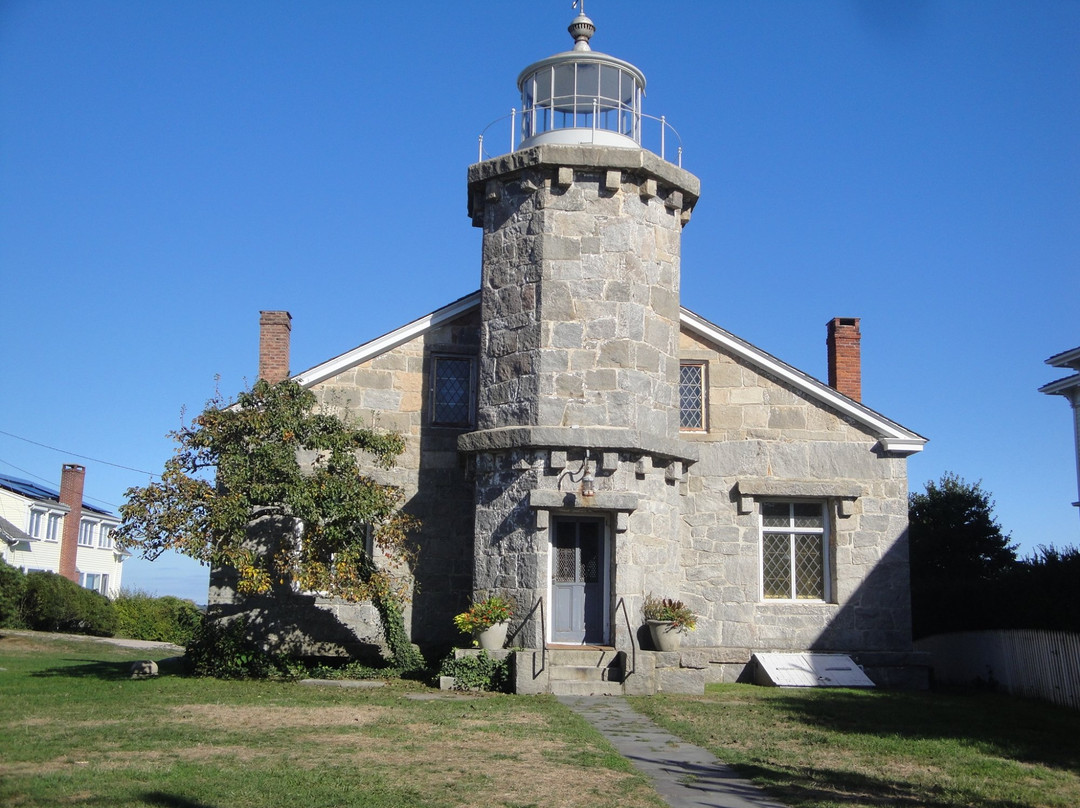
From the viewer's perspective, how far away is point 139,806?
657cm

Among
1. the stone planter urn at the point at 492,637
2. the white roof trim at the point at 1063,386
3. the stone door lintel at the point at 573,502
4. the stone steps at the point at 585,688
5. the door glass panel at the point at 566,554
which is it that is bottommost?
the stone steps at the point at 585,688

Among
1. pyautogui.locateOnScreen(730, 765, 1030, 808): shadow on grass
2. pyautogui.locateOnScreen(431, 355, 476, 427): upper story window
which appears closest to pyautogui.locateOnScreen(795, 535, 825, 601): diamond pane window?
pyautogui.locateOnScreen(431, 355, 476, 427): upper story window

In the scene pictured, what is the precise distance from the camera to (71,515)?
123 ft

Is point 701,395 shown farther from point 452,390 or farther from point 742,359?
point 452,390

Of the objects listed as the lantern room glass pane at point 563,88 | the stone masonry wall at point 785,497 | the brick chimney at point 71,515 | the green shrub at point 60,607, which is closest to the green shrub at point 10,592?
the green shrub at point 60,607

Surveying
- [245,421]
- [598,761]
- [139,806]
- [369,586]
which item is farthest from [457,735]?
[245,421]

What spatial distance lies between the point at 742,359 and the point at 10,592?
18.9 metres

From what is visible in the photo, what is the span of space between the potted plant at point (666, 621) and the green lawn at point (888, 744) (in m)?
0.91

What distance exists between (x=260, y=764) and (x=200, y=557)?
5.89 meters

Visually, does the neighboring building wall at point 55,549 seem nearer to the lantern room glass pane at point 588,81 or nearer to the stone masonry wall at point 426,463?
the stone masonry wall at point 426,463

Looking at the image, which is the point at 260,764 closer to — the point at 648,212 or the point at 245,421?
the point at 245,421

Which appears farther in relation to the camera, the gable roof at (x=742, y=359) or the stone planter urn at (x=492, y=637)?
the gable roof at (x=742, y=359)

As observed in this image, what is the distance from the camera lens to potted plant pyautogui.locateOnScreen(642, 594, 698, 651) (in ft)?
46.4

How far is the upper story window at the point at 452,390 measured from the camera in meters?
16.8
